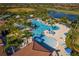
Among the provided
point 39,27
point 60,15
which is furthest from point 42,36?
point 60,15

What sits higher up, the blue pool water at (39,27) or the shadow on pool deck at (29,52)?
the blue pool water at (39,27)

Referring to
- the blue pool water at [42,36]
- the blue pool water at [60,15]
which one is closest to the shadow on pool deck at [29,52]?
the blue pool water at [42,36]

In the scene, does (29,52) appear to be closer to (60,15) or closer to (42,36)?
(42,36)

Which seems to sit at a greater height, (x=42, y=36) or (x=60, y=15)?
(x=60, y=15)

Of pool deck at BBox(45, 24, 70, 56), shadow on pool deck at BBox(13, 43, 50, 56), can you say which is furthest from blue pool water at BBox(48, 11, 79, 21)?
shadow on pool deck at BBox(13, 43, 50, 56)

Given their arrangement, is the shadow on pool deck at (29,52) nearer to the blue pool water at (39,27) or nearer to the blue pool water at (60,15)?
the blue pool water at (39,27)

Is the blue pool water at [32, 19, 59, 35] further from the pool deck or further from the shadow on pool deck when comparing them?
the shadow on pool deck

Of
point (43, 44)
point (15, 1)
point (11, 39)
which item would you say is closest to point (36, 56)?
point (43, 44)

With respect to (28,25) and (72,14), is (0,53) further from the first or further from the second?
(72,14)

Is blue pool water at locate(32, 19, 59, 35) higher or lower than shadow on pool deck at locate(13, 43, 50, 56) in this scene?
higher
